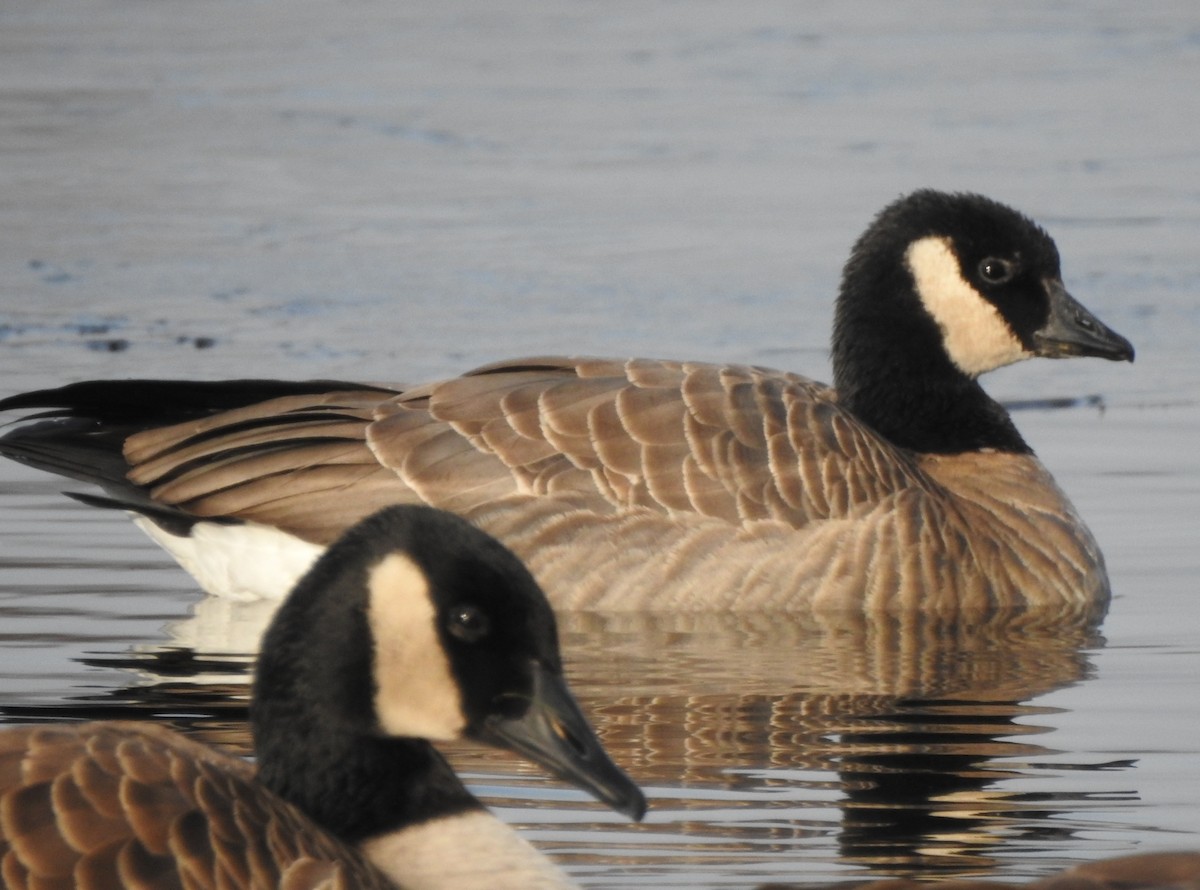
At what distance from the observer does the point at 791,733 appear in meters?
7.43

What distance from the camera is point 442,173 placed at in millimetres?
17438

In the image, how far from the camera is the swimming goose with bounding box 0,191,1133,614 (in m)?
9.05

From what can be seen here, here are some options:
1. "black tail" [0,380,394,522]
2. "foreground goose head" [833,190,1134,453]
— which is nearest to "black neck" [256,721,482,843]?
"black tail" [0,380,394,522]

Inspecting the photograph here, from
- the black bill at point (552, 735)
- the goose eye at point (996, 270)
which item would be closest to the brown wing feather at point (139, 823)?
the black bill at point (552, 735)

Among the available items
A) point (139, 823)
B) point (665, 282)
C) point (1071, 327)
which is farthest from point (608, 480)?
point (665, 282)

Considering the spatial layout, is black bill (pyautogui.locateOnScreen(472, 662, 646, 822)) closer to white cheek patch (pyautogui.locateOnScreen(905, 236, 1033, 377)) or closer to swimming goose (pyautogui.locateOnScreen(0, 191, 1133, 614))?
swimming goose (pyautogui.locateOnScreen(0, 191, 1133, 614))

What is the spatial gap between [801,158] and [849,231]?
7.57 feet

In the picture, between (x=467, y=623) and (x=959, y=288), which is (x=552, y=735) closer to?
(x=467, y=623)

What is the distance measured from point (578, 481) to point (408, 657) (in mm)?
4089

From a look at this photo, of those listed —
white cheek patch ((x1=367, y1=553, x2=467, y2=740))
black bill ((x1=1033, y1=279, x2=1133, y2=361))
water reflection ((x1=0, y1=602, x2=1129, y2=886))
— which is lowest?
water reflection ((x1=0, y1=602, x2=1129, y2=886))

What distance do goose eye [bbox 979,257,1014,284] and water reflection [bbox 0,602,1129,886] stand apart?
62.0 inches

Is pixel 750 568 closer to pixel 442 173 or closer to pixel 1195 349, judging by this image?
pixel 1195 349

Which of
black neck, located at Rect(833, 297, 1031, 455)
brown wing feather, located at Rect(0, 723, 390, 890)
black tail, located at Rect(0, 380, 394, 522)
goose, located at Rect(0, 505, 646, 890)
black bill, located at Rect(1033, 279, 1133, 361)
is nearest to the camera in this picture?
brown wing feather, located at Rect(0, 723, 390, 890)

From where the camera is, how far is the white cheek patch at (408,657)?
5.00 m
